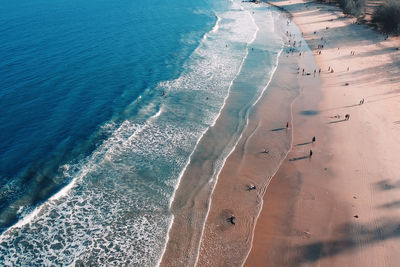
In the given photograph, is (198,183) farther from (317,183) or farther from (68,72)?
(68,72)

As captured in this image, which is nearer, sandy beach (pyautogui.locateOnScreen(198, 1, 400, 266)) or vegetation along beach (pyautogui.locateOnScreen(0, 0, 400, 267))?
sandy beach (pyautogui.locateOnScreen(198, 1, 400, 266))

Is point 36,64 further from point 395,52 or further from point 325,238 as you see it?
point 395,52

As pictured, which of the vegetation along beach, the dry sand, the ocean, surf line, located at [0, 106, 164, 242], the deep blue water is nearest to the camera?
the dry sand

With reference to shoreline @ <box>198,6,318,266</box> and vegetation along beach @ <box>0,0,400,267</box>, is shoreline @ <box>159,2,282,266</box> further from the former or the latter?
shoreline @ <box>198,6,318,266</box>

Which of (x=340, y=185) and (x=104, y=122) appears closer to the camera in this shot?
(x=340, y=185)

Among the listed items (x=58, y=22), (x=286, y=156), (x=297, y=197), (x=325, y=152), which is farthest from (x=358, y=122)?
(x=58, y=22)

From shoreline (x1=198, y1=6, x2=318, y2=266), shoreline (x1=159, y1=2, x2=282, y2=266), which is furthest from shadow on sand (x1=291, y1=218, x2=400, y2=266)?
shoreline (x1=159, y1=2, x2=282, y2=266)

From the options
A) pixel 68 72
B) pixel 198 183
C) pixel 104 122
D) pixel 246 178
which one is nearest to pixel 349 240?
pixel 246 178
